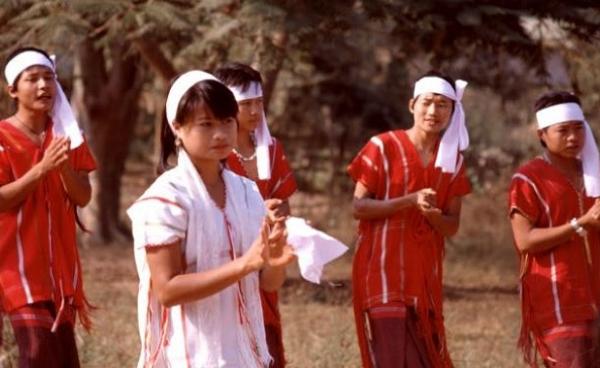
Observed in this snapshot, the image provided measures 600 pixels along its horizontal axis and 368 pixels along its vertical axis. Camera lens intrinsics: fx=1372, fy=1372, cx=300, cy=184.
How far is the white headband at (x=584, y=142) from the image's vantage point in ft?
20.4

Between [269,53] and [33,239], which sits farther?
[269,53]

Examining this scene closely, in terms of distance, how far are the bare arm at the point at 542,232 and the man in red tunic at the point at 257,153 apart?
1060mm

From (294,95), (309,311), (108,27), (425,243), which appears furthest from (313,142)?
(425,243)

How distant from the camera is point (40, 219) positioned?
605 centimetres

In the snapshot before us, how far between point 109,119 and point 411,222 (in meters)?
9.21

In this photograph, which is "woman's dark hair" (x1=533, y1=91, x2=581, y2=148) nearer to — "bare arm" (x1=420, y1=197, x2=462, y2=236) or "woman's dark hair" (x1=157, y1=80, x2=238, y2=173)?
"bare arm" (x1=420, y1=197, x2=462, y2=236)

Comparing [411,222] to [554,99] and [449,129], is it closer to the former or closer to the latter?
A: [449,129]

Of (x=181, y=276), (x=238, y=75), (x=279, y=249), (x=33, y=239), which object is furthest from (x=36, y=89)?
(x=279, y=249)

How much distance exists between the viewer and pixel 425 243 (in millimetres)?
6645

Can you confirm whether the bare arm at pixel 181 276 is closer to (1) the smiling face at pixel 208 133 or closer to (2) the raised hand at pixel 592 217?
(1) the smiling face at pixel 208 133

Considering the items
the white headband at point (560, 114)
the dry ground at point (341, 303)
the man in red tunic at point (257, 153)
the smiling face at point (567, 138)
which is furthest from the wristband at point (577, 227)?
the man in red tunic at point (257, 153)

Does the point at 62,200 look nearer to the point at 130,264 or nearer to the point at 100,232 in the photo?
the point at 130,264

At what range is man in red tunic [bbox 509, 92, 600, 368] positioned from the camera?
20.5 ft

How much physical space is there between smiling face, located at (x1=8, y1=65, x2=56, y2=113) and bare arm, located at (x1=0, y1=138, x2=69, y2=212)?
0.30 meters
